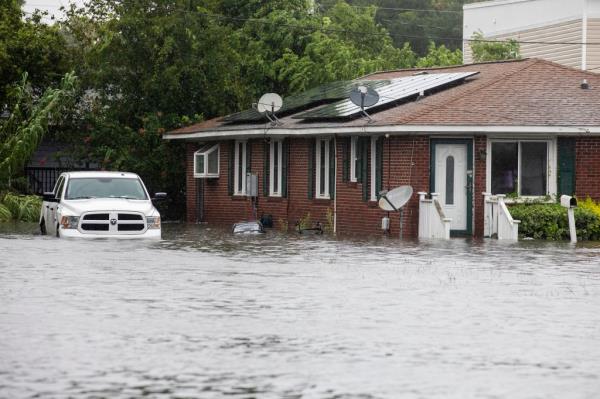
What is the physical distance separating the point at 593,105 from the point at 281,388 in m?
26.9

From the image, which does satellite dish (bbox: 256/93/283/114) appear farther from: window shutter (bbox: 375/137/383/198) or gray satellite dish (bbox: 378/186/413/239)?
gray satellite dish (bbox: 378/186/413/239)

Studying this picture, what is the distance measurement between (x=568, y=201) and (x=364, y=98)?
657 centimetres

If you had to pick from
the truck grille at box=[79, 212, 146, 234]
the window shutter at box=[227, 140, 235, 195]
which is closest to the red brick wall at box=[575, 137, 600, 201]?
the window shutter at box=[227, 140, 235, 195]

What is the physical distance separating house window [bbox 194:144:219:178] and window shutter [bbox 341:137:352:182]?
7.34 meters

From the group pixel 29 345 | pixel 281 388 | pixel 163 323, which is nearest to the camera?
pixel 281 388

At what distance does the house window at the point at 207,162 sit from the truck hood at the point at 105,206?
A: 15.8 m

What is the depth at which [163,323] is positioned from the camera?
14.6 metres

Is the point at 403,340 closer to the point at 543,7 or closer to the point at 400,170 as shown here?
the point at 400,170

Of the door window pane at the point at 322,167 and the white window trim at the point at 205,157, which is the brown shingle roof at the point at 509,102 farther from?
the white window trim at the point at 205,157

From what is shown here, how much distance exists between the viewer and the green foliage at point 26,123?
4450 centimetres

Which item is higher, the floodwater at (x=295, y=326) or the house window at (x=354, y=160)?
the house window at (x=354, y=160)

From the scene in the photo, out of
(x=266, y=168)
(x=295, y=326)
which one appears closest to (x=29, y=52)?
(x=266, y=168)

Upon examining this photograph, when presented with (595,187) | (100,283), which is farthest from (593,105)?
(100,283)

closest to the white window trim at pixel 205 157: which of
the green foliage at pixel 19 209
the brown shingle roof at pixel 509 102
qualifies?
the brown shingle roof at pixel 509 102
